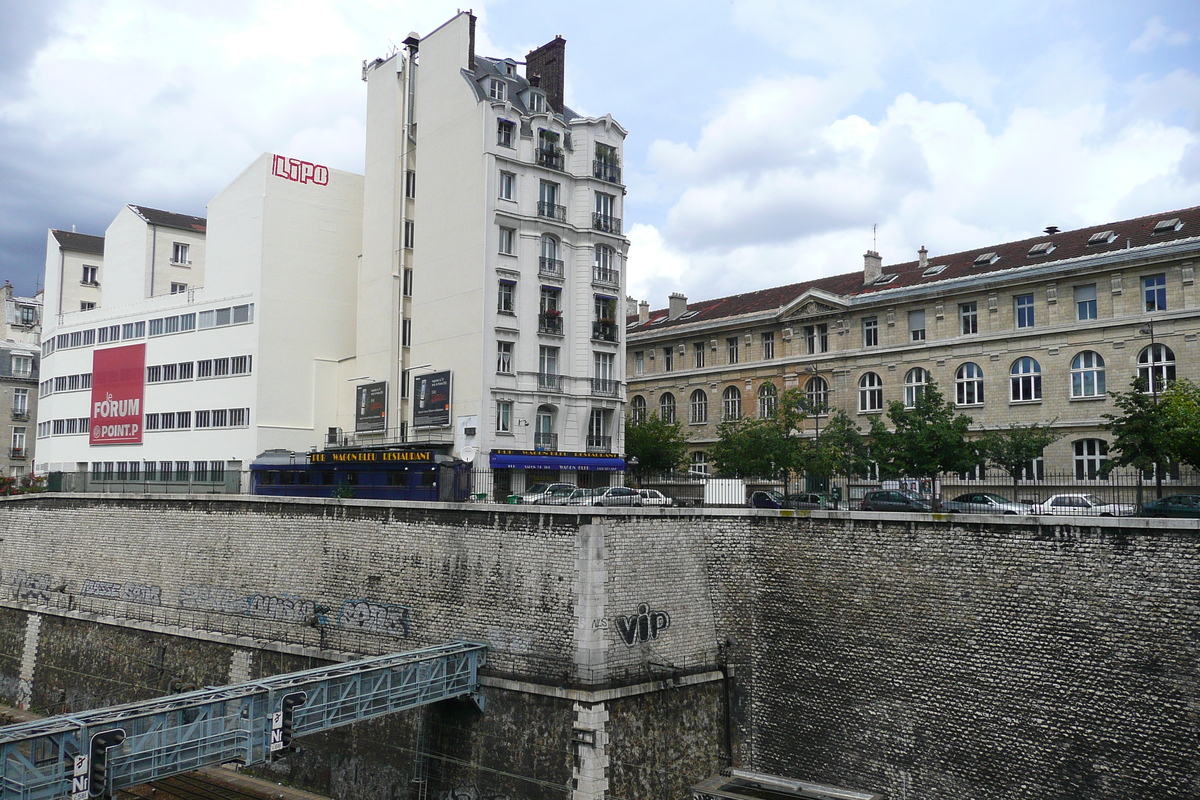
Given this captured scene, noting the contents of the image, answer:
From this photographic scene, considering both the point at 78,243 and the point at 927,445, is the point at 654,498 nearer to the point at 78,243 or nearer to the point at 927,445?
the point at 927,445

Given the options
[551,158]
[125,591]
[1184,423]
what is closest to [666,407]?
[551,158]

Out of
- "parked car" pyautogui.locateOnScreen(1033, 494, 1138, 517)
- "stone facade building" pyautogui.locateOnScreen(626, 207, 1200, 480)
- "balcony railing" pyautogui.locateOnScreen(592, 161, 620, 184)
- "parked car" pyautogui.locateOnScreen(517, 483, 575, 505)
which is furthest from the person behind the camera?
"balcony railing" pyautogui.locateOnScreen(592, 161, 620, 184)

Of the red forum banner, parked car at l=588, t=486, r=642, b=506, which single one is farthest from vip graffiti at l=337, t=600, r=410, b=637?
the red forum banner

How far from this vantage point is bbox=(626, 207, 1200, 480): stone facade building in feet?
149

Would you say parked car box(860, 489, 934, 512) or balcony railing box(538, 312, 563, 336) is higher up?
balcony railing box(538, 312, 563, 336)

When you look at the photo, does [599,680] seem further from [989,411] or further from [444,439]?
[989,411]

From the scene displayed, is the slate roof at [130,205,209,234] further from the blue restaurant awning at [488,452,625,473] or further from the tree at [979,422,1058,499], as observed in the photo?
the tree at [979,422,1058,499]

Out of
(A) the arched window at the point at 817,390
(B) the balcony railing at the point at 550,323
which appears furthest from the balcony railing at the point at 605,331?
(A) the arched window at the point at 817,390

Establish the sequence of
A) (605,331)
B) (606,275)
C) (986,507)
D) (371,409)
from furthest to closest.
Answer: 1. (371,409)
2. (606,275)
3. (605,331)
4. (986,507)

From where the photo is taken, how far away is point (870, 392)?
183 ft

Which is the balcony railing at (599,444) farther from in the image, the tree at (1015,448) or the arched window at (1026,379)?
the arched window at (1026,379)

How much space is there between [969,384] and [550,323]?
22728 millimetres

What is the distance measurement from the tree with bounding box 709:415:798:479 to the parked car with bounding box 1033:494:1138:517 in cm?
1690

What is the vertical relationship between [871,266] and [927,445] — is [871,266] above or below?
above
